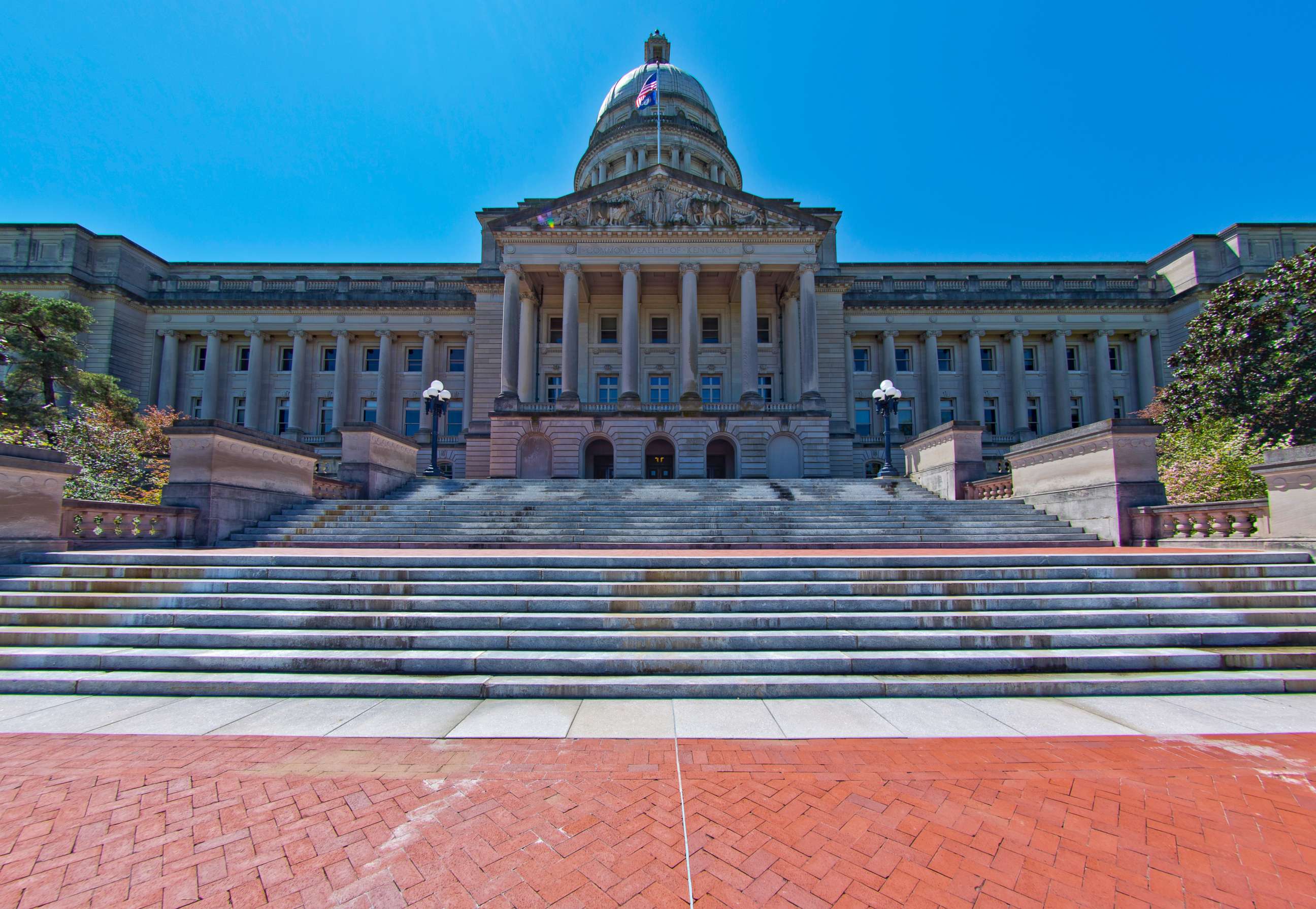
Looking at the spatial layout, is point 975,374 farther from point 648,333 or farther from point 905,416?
point 648,333

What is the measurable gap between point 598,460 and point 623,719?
92.2 ft

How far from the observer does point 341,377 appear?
41.8 metres

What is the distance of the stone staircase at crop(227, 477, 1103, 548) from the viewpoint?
1302 cm

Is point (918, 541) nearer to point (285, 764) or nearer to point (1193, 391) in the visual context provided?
point (285, 764)

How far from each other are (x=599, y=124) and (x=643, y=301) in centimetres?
3471

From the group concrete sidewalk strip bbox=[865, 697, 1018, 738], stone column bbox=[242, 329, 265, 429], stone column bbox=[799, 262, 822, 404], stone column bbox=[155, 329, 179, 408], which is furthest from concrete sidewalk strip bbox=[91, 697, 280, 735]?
stone column bbox=[155, 329, 179, 408]

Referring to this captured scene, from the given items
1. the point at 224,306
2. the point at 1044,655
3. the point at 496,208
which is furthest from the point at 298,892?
the point at 224,306

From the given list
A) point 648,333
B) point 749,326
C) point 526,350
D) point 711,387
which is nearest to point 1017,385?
point 711,387

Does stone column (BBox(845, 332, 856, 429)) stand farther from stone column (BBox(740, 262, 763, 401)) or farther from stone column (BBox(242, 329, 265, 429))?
stone column (BBox(242, 329, 265, 429))

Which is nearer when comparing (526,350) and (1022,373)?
(526,350)

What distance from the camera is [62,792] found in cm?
356

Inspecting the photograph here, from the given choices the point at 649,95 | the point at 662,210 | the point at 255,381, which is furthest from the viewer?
the point at 255,381

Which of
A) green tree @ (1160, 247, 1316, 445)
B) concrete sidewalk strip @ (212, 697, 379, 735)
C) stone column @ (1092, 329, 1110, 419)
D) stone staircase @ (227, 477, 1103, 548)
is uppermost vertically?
stone column @ (1092, 329, 1110, 419)

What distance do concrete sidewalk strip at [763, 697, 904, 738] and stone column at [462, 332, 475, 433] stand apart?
38277mm
